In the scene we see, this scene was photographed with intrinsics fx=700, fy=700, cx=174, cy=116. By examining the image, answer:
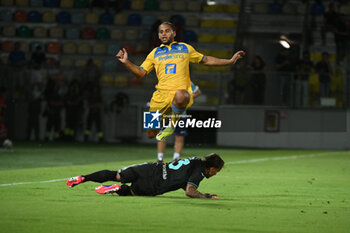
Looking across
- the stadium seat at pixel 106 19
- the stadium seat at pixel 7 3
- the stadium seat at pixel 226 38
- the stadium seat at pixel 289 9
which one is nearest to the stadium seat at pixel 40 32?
the stadium seat at pixel 7 3

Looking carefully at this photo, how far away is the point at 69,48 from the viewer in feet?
95.6

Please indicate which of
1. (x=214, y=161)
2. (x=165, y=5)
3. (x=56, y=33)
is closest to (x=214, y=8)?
(x=165, y=5)

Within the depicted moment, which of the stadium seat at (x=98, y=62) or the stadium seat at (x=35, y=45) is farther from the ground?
the stadium seat at (x=35, y=45)

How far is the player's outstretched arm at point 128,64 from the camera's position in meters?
9.46

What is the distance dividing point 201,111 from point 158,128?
13.9 meters

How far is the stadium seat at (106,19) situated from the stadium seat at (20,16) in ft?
Result: 10.7

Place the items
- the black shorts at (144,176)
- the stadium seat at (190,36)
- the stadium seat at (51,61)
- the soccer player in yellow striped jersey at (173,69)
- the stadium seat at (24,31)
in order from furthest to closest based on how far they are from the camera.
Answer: the stadium seat at (24,31) → the stadium seat at (190,36) → the stadium seat at (51,61) → the soccer player in yellow striped jersey at (173,69) → the black shorts at (144,176)

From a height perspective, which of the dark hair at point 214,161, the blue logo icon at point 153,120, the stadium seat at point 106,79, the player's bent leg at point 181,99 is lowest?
the dark hair at point 214,161

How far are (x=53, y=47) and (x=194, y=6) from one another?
6.36 metres

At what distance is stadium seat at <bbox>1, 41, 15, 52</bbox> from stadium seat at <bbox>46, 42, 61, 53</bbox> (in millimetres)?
1416

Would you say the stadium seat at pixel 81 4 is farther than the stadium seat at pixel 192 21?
Yes

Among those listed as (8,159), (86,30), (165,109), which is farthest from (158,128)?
(86,30)

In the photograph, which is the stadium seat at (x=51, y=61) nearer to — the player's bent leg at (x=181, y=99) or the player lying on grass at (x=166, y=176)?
the player's bent leg at (x=181, y=99)

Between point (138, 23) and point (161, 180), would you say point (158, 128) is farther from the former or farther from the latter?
point (138, 23)
